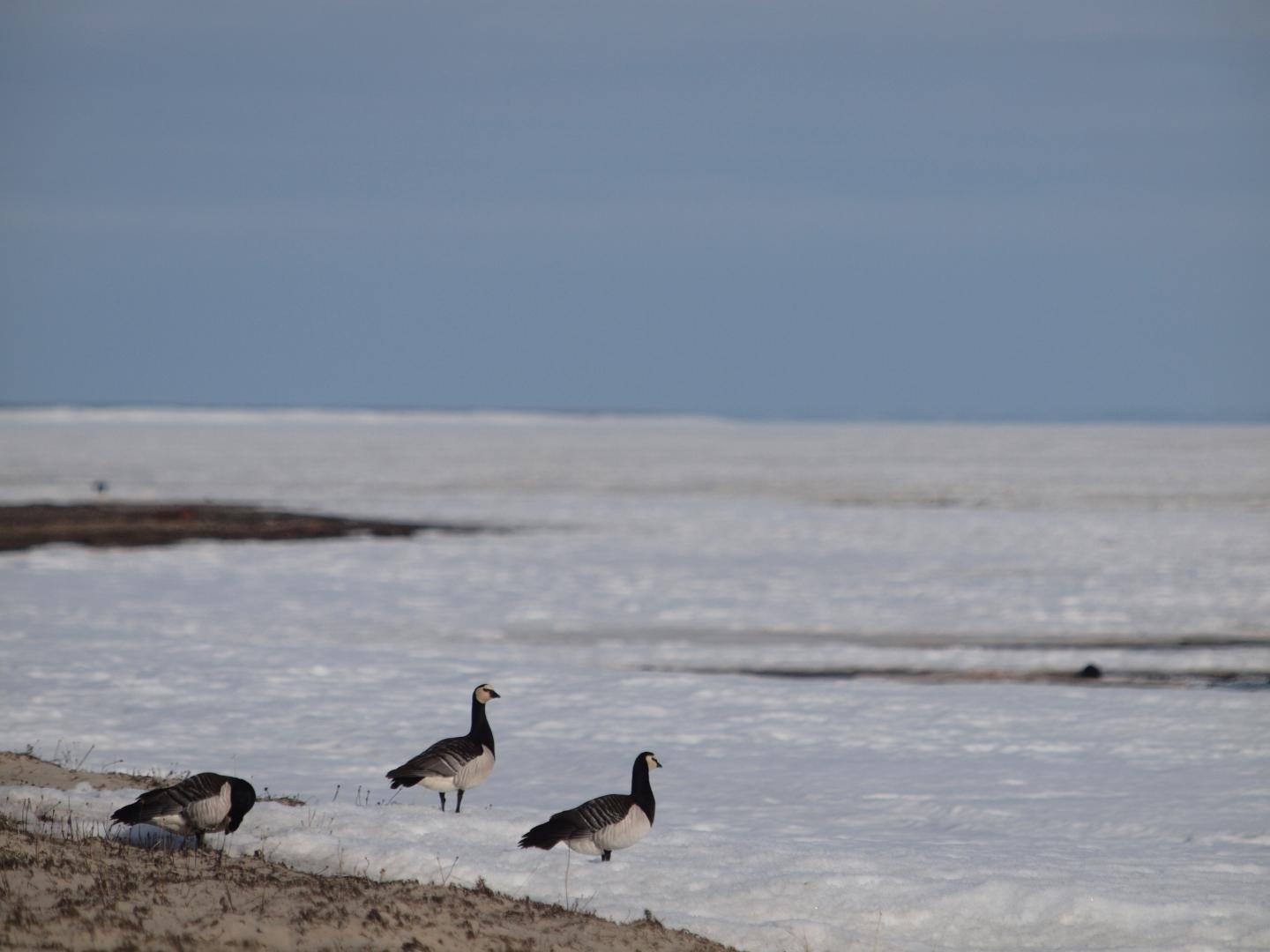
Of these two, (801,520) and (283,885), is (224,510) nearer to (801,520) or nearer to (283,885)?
(801,520)

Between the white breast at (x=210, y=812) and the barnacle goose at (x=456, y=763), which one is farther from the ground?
the barnacle goose at (x=456, y=763)

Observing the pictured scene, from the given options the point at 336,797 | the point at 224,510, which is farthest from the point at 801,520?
the point at 336,797

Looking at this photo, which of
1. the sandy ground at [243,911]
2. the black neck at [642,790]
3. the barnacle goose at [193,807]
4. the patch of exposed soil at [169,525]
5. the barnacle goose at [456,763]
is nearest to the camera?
the sandy ground at [243,911]

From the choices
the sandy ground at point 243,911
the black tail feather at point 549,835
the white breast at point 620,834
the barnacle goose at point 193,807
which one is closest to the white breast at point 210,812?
the barnacle goose at point 193,807

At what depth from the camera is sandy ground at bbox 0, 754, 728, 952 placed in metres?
7.02

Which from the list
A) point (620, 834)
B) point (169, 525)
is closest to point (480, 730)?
point (620, 834)

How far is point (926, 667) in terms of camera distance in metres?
18.6

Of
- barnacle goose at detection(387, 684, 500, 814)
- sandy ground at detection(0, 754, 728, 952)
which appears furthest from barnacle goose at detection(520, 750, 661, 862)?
barnacle goose at detection(387, 684, 500, 814)

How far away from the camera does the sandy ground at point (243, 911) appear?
702 centimetres

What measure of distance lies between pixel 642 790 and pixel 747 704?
6815mm

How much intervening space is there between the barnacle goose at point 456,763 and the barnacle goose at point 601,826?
0.93m

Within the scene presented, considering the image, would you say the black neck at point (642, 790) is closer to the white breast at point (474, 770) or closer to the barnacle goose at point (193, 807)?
the white breast at point (474, 770)

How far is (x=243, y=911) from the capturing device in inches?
290

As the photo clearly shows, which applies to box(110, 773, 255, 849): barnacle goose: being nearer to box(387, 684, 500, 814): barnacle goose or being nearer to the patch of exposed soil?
box(387, 684, 500, 814): barnacle goose
